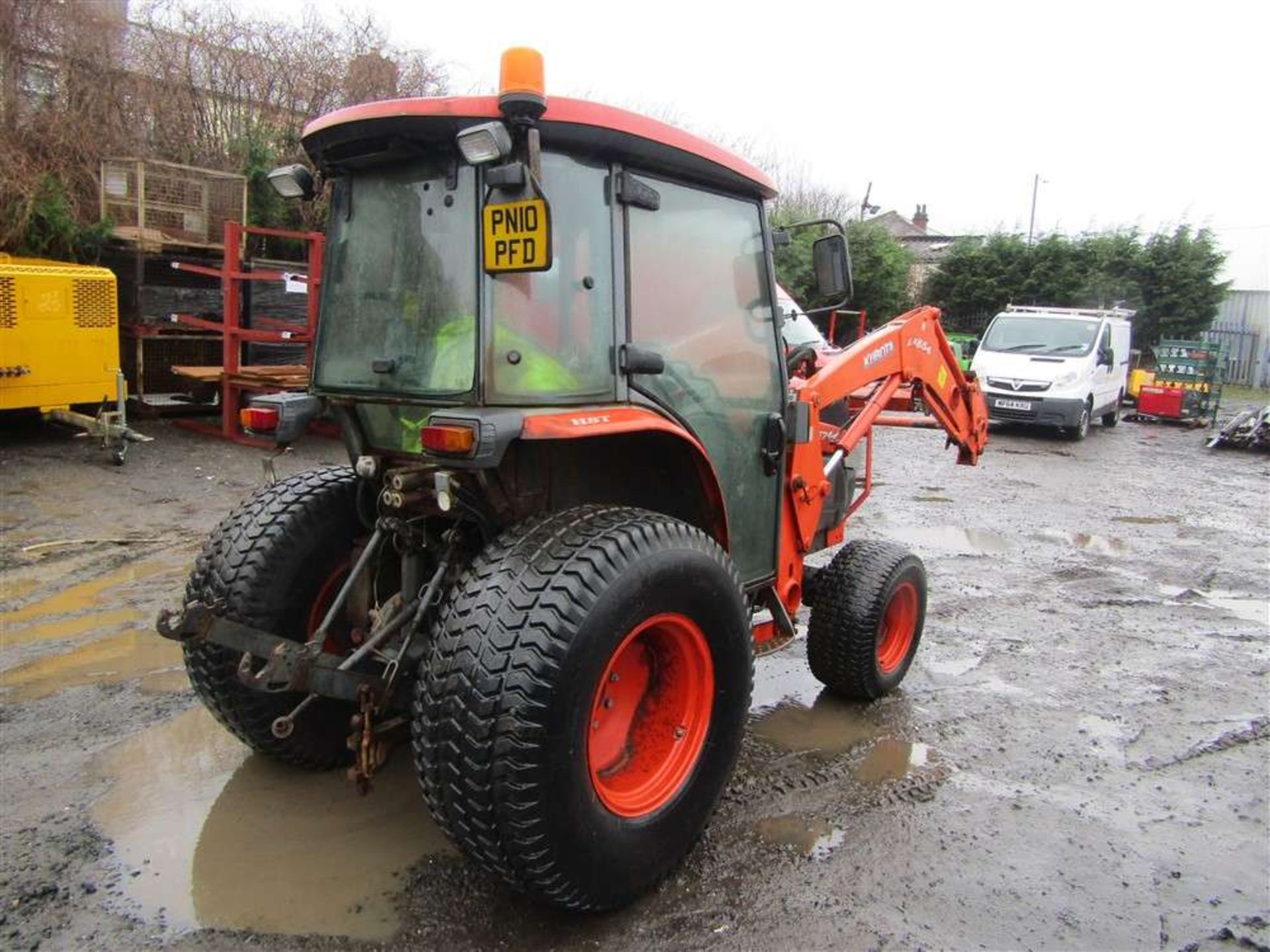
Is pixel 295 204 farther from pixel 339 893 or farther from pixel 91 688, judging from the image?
pixel 339 893

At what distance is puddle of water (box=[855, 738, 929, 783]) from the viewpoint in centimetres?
359

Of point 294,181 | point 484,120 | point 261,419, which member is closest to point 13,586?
point 261,419

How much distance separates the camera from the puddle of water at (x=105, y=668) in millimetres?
3992

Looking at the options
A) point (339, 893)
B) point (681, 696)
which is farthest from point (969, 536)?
point (339, 893)

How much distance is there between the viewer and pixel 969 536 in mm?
7801

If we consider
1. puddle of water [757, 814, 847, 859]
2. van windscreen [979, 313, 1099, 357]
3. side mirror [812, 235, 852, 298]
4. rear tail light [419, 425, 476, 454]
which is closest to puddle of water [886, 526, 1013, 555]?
side mirror [812, 235, 852, 298]

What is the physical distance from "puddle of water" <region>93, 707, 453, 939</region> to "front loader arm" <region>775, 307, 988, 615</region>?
1.75 metres

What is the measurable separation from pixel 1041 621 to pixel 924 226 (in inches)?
1463

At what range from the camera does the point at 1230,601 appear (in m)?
6.27

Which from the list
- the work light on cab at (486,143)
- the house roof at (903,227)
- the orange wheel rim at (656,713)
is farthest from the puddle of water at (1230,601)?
the house roof at (903,227)

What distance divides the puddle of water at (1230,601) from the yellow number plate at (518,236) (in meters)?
5.56

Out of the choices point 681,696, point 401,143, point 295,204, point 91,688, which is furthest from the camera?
point 295,204

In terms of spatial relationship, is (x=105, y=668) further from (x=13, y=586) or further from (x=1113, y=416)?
(x=1113, y=416)

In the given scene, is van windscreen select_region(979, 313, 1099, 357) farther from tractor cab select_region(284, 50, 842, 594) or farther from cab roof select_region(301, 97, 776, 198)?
cab roof select_region(301, 97, 776, 198)
